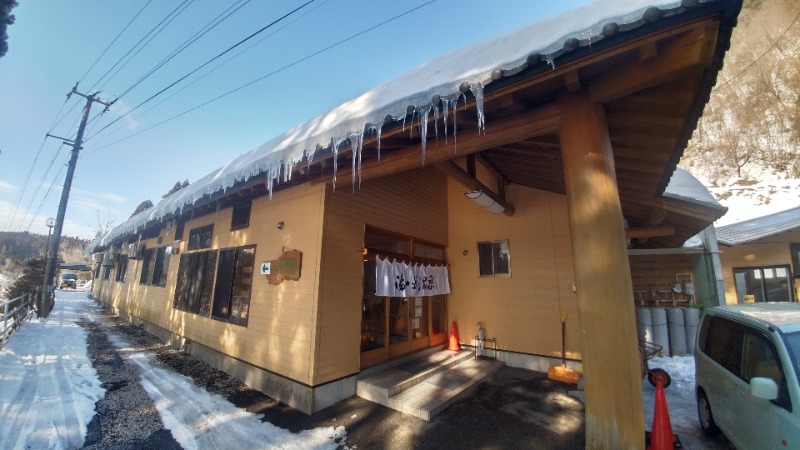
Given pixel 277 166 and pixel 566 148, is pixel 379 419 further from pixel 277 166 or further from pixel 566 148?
pixel 566 148

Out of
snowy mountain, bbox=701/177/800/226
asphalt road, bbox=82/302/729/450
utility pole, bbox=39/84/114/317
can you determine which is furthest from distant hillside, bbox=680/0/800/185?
utility pole, bbox=39/84/114/317

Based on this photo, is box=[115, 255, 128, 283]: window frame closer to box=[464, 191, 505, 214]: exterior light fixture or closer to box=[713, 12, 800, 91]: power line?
box=[464, 191, 505, 214]: exterior light fixture

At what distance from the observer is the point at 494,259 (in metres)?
7.52

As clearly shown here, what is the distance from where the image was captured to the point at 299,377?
15.9ft

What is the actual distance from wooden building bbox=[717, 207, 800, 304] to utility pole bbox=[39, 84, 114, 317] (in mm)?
22983

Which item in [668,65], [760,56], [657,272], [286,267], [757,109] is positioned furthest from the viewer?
[760,56]

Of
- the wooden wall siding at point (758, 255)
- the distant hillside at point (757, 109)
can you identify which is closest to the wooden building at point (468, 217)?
the wooden wall siding at point (758, 255)

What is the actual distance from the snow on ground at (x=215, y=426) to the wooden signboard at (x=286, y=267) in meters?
2.04

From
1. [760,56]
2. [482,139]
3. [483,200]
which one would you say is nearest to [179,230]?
[483,200]

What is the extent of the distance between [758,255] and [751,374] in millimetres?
10518

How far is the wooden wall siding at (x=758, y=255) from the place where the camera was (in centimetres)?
926

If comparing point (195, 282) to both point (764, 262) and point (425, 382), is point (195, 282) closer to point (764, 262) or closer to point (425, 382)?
point (425, 382)

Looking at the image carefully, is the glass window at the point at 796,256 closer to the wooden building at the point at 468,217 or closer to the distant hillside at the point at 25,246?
the wooden building at the point at 468,217

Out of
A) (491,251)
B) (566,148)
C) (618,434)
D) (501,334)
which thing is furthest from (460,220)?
(618,434)
